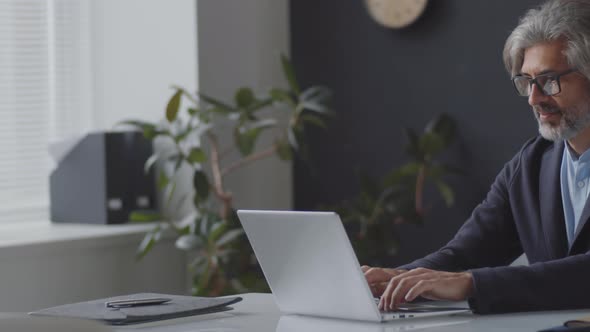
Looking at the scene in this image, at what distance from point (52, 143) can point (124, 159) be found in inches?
13.1

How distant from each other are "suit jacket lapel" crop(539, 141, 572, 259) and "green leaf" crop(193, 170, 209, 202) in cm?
196

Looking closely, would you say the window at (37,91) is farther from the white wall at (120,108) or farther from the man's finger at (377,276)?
the man's finger at (377,276)

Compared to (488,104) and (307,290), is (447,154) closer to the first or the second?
(488,104)

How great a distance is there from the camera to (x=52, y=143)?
4402 millimetres

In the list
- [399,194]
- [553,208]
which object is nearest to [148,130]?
[399,194]

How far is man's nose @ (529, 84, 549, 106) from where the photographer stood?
7.54ft

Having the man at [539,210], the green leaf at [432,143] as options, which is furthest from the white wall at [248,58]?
the man at [539,210]

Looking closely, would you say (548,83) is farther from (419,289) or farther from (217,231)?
(217,231)

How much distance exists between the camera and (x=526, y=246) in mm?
2428

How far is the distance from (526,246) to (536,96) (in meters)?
0.37

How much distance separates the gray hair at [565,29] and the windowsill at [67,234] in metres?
2.21

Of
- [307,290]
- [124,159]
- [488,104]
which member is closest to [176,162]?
[124,159]

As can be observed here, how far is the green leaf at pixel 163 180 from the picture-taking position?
164 inches

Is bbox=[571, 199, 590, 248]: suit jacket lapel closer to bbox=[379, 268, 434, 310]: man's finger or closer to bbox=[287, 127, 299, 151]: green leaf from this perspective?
bbox=[379, 268, 434, 310]: man's finger
